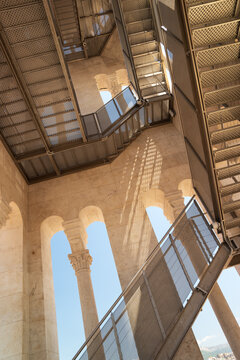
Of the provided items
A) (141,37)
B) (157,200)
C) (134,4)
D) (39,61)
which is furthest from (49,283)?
(134,4)

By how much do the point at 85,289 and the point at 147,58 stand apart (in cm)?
1098

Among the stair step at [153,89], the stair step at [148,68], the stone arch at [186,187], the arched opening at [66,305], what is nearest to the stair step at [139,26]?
the stair step at [148,68]

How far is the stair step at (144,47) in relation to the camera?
14414 millimetres

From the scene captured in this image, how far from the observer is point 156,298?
21.0 feet

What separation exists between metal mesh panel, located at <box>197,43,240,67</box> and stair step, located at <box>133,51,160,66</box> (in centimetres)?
861

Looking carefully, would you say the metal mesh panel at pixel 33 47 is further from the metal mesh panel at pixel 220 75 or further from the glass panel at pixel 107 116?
the metal mesh panel at pixel 220 75

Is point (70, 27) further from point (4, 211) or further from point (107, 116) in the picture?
point (4, 211)

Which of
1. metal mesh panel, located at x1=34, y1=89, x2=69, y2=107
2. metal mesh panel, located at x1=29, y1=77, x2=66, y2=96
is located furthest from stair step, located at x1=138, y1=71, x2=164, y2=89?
metal mesh panel, located at x1=29, y1=77, x2=66, y2=96

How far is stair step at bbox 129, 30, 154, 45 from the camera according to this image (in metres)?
14.2

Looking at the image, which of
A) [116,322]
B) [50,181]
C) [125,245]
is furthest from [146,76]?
[116,322]

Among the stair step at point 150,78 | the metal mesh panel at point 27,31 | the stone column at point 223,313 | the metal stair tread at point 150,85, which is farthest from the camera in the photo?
the metal stair tread at point 150,85

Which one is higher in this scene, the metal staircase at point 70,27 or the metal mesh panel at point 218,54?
the metal staircase at point 70,27

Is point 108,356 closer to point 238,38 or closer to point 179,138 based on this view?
point 238,38

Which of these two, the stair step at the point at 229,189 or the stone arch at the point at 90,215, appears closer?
the stair step at the point at 229,189
